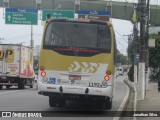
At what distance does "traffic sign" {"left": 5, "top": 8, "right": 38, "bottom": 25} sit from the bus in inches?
1134

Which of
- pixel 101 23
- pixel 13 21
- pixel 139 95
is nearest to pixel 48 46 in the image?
pixel 101 23

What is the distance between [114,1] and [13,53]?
17370mm

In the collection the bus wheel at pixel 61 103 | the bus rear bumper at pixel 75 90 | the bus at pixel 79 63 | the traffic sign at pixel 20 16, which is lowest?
the bus wheel at pixel 61 103

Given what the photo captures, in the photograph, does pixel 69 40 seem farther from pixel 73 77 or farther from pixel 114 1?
pixel 114 1

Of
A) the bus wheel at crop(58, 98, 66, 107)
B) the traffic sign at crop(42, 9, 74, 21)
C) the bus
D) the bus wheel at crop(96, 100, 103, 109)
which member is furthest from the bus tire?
the traffic sign at crop(42, 9, 74, 21)

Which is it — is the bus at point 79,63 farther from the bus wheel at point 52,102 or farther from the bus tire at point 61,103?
the bus tire at point 61,103

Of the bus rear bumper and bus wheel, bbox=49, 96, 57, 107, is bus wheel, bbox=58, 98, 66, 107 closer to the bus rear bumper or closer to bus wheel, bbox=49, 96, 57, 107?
bus wheel, bbox=49, 96, 57, 107

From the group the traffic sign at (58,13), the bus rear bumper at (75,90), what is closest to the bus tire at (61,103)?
the bus rear bumper at (75,90)

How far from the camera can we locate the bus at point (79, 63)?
54.1 ft

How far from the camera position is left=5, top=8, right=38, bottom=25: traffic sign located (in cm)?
4541

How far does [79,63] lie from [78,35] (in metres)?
1.06

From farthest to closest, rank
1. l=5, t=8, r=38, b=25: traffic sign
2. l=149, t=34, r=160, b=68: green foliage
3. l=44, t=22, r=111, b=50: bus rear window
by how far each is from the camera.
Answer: l=149, t=34, r=160, b=68: green foliage
l=5, t=8, r=38, b=25: traffic sign
l=44, t=22, r=111, b=50: bus rear window

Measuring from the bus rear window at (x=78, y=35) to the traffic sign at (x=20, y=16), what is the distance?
28575 millimetres

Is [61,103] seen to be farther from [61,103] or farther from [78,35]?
[78,35]
